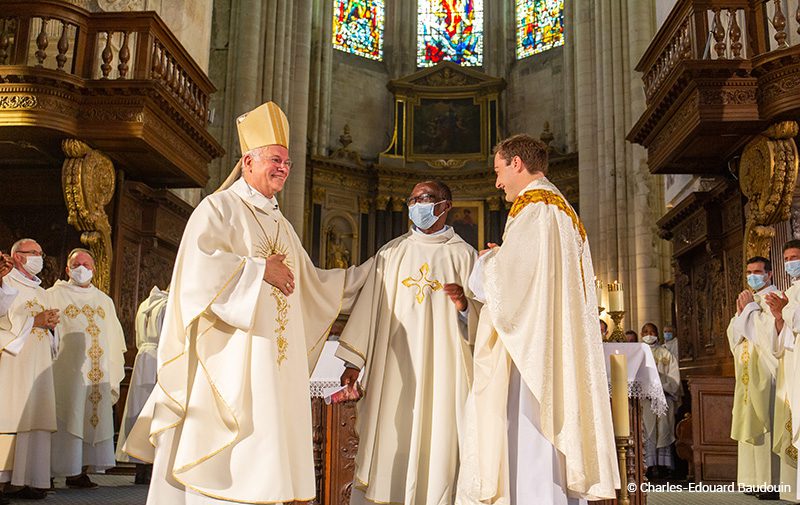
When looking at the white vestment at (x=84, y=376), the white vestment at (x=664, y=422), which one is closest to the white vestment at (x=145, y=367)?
the white vestment at (x=84, y=376)

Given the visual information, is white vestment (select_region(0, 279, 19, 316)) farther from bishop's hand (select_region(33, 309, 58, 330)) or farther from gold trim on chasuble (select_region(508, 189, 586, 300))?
gold trim on chasuble (select_region(508, 189, 586, 300))

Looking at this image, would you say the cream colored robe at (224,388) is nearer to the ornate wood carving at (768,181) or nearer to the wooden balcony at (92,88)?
the wooden balcony at (92,88)

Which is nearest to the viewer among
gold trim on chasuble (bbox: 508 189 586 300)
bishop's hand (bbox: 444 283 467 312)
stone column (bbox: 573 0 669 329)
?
gold trim on chasuble (bbox: 508 189 586 300)

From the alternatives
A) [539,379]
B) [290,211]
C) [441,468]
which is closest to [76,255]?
[441,468]

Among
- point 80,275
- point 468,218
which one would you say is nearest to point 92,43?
point 80,275

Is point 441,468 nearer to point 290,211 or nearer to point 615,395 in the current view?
point 615,395

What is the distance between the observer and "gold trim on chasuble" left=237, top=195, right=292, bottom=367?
148 inches

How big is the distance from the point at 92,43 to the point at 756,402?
24.6 ft

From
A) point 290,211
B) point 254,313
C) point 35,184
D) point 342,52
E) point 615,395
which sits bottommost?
point 615,395

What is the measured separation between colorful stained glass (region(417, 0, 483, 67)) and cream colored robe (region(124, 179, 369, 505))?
20559mm

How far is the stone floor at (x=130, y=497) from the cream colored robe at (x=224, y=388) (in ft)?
10.4

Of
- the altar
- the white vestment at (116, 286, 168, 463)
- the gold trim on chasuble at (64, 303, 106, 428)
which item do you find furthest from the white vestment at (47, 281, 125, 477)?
the altar

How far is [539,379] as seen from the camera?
349 centimetres

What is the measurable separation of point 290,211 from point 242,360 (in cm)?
1416
